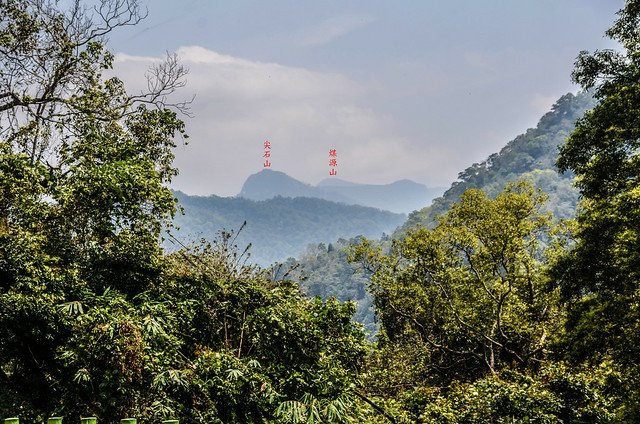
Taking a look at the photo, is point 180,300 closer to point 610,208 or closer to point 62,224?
point 62,224

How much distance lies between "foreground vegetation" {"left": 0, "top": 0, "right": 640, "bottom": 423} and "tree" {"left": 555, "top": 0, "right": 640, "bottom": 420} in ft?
0.13

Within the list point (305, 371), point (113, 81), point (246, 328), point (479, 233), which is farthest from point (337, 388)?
point (479, 233)

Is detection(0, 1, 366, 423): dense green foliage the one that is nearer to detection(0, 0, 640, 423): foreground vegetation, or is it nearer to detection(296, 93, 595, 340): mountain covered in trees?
detection(0, 0, 640, 423): foreground vegetation

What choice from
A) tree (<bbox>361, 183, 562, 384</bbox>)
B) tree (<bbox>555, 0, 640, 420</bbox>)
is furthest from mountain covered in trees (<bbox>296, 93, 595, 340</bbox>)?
tree (<bbox>555, 0, 640, 420</bbox>)

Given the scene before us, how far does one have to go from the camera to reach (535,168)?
137 metres

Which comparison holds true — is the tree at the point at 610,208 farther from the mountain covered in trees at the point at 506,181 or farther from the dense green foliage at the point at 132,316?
the mountain covered in trees at the point at 506,181

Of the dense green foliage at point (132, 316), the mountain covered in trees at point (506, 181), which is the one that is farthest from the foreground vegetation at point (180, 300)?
the mountain covered in trees at point (506, 181)

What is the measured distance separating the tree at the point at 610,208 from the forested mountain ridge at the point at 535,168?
4222 inches

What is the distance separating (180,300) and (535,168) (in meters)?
140

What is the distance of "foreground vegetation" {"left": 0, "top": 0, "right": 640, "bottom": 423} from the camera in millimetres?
8312

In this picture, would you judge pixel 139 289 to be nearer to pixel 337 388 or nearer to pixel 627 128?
pixel 337 388

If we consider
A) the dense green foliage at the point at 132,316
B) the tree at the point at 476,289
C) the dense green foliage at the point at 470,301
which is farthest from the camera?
the tree at the point at 476,289

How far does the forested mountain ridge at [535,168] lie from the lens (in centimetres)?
12554

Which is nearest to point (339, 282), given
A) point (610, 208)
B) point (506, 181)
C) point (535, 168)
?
point (506, 181)
